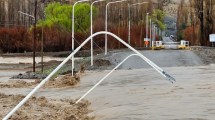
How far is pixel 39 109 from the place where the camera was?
18000 mm


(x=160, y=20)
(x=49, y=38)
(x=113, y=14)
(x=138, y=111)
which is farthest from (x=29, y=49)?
(x=138, y=111)

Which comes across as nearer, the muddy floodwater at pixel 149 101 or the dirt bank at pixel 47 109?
the muddy floodwater at pixel 149 101

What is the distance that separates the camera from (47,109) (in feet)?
59.6

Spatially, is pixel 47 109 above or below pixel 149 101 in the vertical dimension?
below

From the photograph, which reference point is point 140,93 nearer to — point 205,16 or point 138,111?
point 138,111

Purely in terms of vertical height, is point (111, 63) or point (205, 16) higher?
point (205, 16)

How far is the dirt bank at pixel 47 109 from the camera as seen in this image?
15.9 m

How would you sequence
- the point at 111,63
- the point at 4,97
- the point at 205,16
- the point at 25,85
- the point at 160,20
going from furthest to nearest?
1. the point at 160,20
2. the point at 205,16
3. the point at 111,63
4. the point at 25,85
5. the point at 4,97

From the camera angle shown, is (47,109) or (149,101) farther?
(47,109)

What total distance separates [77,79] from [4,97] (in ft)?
29.1

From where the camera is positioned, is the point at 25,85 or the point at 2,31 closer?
the point at 25,85

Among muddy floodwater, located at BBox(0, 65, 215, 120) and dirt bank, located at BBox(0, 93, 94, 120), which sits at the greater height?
muddy floodwater, located at BBox(0, 65, 215, 120)

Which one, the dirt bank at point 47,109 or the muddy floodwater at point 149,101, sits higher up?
the muddy floodwater at point 149,101

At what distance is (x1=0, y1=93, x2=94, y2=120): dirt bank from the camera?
15875 millimetres
